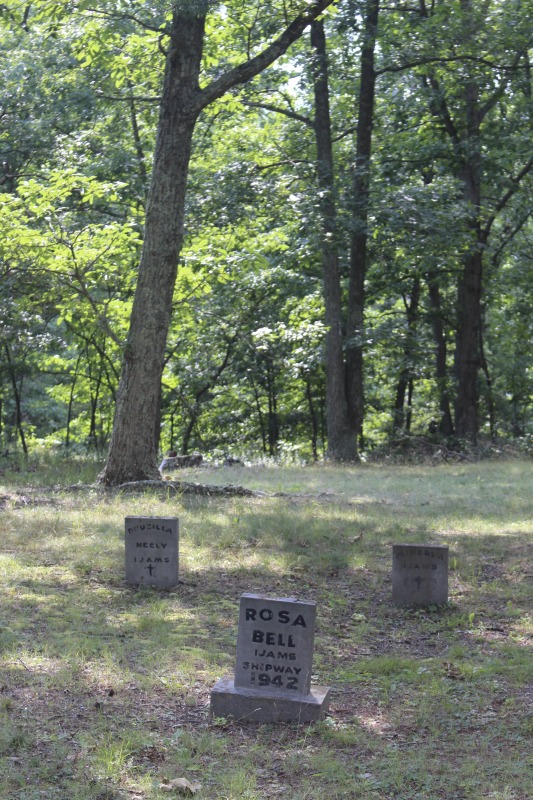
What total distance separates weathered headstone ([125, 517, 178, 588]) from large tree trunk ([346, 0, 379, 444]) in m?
12.4

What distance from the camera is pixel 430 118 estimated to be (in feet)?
76.3

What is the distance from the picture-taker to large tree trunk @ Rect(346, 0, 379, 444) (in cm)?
1995

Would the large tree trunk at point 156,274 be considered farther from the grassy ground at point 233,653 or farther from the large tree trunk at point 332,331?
the large tree trunk at point 332,331

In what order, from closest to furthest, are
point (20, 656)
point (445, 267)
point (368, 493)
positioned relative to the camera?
point (20, 656), point (368, 493), point (445, 267)

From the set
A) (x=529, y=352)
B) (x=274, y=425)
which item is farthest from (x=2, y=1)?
(x=529, y=352)

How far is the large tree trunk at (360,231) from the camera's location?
65.5 ft

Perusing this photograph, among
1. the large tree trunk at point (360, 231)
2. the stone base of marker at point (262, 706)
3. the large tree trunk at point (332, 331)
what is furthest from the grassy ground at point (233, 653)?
the large tree trunk at point (360, 231)

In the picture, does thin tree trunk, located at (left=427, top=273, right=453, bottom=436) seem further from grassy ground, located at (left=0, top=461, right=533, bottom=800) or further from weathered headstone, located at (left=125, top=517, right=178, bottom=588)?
weathered headstone, located at (left=125, top=517, right=178, bottom=588)

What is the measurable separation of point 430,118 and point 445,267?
4.07 metres

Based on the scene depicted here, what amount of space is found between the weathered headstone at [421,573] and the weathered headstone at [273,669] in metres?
2.61

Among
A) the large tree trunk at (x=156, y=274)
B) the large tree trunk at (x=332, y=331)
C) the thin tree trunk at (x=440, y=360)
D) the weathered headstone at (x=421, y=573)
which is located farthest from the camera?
the thin tree trunk at (x=440, y=360)

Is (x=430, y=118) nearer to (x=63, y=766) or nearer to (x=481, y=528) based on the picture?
(x=481, y=528)

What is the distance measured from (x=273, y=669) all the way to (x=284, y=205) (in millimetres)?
15863

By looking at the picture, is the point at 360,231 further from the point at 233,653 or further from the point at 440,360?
the point at 233,653
